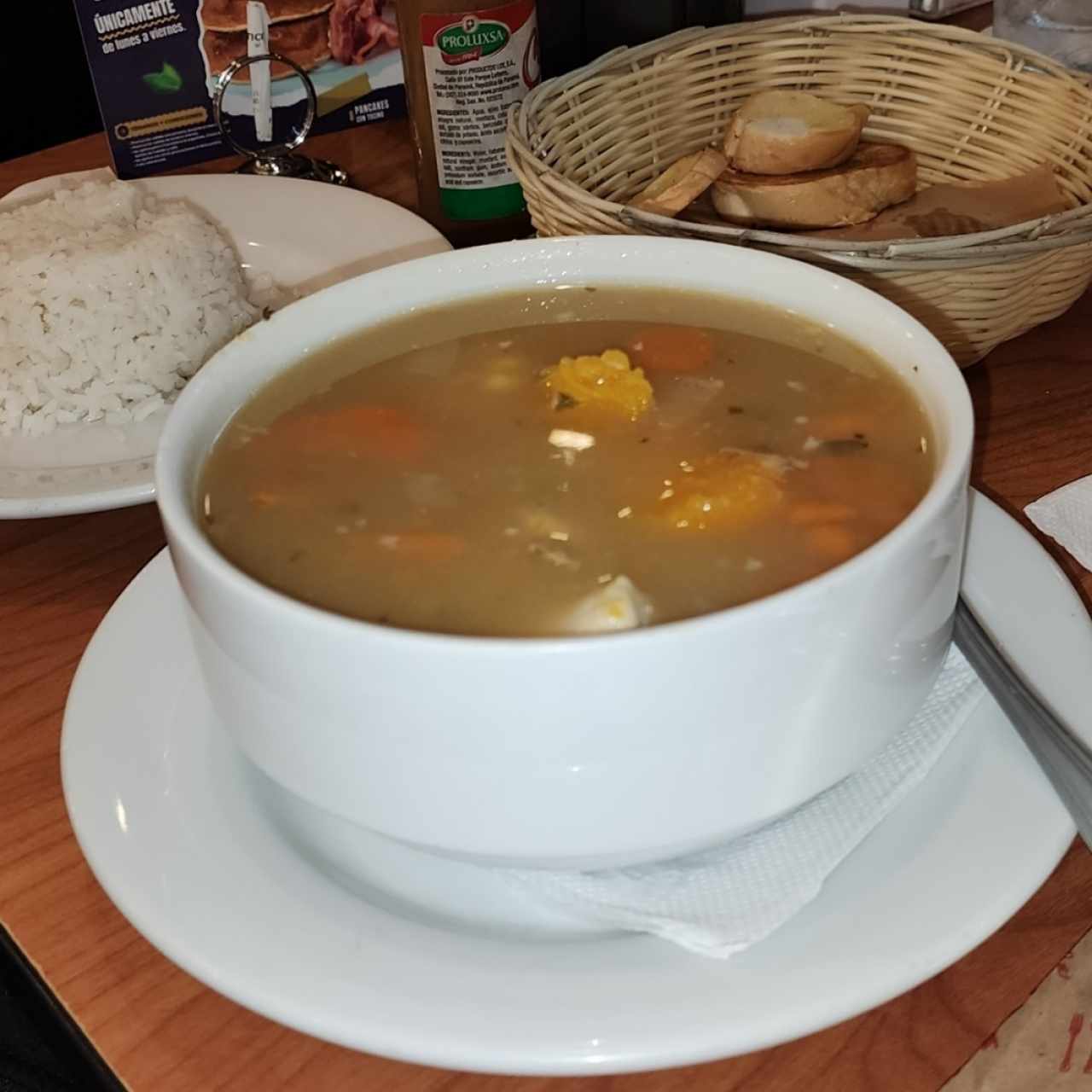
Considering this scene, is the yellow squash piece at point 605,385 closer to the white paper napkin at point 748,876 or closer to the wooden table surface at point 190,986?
the white paper napkin at point 748,876

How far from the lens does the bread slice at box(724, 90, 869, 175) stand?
1252 mm

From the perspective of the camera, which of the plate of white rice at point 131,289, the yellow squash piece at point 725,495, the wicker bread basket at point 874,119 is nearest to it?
the yellow squash piece at point 725,495

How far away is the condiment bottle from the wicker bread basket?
0.32 ft

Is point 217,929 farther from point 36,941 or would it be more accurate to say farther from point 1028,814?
point 1028,814

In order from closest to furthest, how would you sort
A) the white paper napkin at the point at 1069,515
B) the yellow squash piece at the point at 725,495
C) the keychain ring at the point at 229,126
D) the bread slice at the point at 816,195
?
the yellow squash piece at the point at 725,495 → the white paper napkin at the point at 1069,515 → the bread slice at the point at 816,195 → the keychain ring at the point at 229,126

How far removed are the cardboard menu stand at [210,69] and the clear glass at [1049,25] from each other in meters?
0.85

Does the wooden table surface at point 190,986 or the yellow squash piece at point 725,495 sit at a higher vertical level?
the yellow squash piece at point 725,495

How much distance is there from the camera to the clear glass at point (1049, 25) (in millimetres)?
1804

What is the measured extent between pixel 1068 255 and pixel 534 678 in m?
0.78

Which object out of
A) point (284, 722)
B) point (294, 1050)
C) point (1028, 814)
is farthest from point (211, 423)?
point (1028, 814)

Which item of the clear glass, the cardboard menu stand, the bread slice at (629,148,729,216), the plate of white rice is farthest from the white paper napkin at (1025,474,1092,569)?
the cardboard menu stand

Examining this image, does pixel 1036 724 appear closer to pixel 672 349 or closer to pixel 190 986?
pixel 672 349

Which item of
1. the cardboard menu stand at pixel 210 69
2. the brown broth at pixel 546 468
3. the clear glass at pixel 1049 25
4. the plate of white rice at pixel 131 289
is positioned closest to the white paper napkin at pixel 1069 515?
the brown broth at pixel 546 468

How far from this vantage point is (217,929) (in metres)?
0.63
